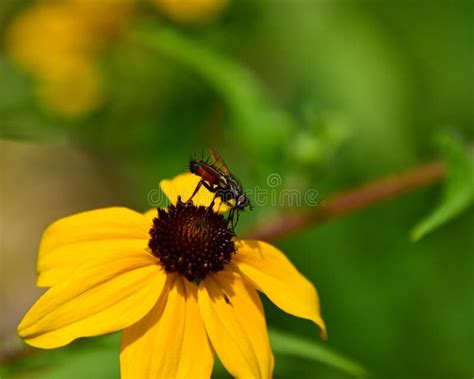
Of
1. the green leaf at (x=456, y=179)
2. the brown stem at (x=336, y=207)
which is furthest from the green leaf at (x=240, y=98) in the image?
the green leaf at (x=456, y=179)

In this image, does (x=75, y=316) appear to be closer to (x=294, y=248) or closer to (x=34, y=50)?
(x=294, y=248)

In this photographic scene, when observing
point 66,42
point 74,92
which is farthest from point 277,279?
point 66,42

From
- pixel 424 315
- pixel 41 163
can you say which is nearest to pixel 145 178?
pixel 41 163

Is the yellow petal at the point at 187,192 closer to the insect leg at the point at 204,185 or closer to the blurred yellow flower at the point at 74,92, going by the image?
the insect leg at the point at 204,185

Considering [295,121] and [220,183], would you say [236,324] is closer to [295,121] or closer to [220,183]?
[220,183]

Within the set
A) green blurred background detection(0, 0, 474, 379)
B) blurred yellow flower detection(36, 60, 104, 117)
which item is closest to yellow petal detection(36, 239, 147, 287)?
green blurred background detection(0, 0, 474, 379)

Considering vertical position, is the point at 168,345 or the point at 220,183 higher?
the point at 220,183
